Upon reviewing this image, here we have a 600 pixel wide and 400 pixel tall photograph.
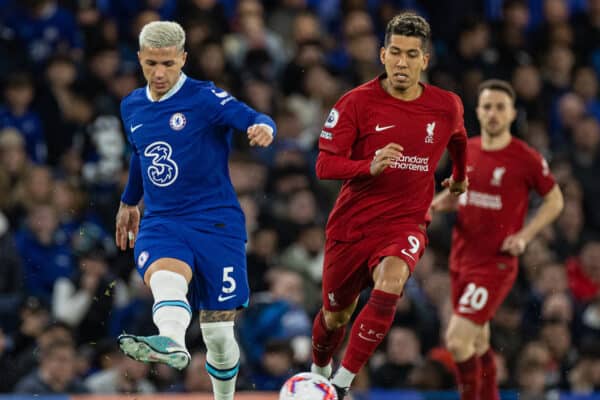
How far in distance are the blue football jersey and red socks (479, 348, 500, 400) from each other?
257 centimetres

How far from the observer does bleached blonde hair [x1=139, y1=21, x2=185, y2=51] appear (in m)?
8.55

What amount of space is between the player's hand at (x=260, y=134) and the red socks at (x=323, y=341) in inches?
66.9

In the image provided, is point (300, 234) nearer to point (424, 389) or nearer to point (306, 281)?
point (306, 281)

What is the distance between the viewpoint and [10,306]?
38.7 ft

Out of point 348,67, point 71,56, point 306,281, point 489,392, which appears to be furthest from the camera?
point 348,67

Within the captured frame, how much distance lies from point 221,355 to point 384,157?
1.68 metres

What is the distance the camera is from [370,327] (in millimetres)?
8625

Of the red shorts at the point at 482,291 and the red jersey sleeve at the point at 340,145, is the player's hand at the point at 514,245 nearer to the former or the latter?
the red shorts at the point at 482,291

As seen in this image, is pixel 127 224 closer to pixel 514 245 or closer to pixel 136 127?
pixel 136 127

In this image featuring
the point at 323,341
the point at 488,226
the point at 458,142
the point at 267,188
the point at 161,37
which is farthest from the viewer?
the point at 267,188

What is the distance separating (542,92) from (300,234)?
420cm

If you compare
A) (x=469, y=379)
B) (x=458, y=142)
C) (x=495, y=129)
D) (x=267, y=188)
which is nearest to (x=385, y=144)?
(x=458, y=142)

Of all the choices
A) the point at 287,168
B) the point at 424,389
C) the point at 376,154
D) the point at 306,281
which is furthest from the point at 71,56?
the point at 376,154

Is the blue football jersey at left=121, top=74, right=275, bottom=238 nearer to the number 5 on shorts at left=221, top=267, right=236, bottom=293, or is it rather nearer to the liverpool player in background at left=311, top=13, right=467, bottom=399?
the number 5 on shorts at left=221, top=267, right=236, bottom=293
